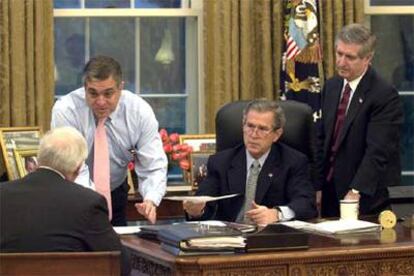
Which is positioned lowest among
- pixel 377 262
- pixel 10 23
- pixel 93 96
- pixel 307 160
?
pixel 377 262

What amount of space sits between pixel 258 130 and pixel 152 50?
246cm

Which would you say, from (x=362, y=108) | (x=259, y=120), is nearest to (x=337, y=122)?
(x=362, y=108)

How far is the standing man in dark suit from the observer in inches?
197

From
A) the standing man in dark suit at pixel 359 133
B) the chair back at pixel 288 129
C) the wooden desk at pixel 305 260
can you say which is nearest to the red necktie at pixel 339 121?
the standing man in dark suit at pixel 359 133

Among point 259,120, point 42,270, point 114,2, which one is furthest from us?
point 114,2

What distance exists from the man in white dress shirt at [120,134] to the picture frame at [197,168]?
3.63ft

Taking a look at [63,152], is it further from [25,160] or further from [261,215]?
[25,160]

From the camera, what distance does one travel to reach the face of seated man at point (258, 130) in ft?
15.3

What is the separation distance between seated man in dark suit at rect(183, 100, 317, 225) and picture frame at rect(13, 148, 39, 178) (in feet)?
5.02

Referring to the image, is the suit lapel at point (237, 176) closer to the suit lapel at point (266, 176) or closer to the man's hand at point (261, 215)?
the suit lapel at point (266, 176)

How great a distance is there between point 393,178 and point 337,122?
387 mm

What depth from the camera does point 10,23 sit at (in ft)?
21.0

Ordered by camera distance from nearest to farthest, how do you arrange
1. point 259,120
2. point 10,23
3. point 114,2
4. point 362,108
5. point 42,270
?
1. point 42,270
2. point 259,120
3. point 362,108
4. point 10,23
5. point 114,2

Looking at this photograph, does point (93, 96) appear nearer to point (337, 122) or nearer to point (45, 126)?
point (337, 122)
